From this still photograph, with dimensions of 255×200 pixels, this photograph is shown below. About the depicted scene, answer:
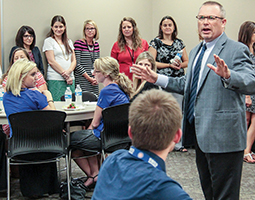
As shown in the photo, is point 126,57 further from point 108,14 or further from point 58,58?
point 108,14

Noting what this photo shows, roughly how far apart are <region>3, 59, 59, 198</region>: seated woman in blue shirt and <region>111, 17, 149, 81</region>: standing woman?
2.39 m

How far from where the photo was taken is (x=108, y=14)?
671cm

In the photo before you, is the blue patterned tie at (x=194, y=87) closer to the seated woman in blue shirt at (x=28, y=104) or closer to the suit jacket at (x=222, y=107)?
the suit jacket at (x=222, y=107)

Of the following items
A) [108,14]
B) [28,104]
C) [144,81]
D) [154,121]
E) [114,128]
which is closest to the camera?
[154,121]

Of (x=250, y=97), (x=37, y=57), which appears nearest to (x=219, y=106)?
(x=250, y=97)

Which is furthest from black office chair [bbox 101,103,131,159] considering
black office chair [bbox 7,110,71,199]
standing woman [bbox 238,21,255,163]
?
standing woman [bbox 238,21,255,163]

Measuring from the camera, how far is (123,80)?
11.2ft

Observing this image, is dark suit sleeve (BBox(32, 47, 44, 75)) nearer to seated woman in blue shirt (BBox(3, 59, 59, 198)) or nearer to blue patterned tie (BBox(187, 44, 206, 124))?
seated woman in blue shirt (BBox(3, 59, 59, 198))

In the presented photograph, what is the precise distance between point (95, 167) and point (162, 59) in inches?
94.2

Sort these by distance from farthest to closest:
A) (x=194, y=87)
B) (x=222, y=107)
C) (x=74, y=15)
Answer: (x=74, y=15) < (x=194, y=87) < (x=222, y=107)

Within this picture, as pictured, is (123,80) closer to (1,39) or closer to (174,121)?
(174,121)

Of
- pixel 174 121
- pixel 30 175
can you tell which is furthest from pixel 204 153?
pixel 30 175

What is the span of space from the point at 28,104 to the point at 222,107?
1755mm

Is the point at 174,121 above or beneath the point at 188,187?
above
